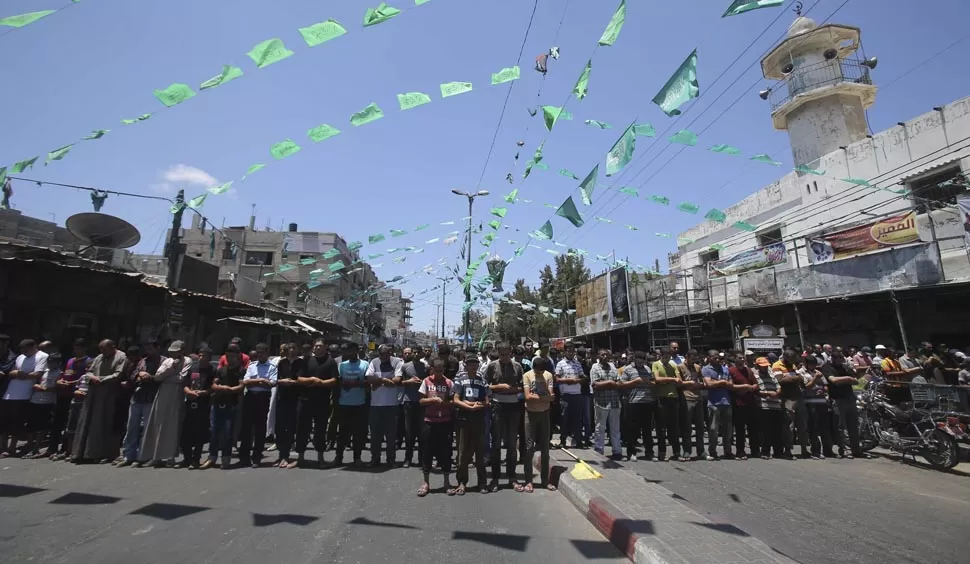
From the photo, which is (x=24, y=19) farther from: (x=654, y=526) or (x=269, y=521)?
(x=654, y=526)

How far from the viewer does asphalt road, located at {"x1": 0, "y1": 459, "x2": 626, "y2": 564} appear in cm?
371

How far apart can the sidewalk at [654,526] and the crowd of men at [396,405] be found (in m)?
0.98

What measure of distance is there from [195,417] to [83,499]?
186cm

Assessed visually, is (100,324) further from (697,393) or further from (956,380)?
(956,380)

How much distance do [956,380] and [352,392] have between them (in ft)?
38.2

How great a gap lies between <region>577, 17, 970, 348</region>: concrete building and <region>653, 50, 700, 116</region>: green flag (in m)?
4.60

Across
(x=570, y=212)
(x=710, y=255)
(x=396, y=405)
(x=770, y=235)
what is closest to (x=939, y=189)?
(x=770, y=235)

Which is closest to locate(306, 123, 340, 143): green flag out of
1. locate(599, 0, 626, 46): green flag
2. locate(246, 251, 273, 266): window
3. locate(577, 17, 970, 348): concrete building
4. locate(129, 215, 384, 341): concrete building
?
locate(599, 0, 626, 46): green flag

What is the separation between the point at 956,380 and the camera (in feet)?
28.9

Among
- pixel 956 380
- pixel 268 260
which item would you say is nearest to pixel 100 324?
pixel 956 380

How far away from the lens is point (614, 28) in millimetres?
5262

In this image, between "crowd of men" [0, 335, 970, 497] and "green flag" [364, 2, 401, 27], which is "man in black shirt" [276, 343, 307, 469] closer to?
"crowd of men" [0, 335, 970, 497]

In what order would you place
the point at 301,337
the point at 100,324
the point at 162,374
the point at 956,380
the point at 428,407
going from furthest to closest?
the point at 301,337 → the point at 100,324 → the point at 956,380 → the point at 162,374 → the point at 428,407

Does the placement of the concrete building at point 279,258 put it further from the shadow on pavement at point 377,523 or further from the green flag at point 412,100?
the shadow on pavement at point 377,523
